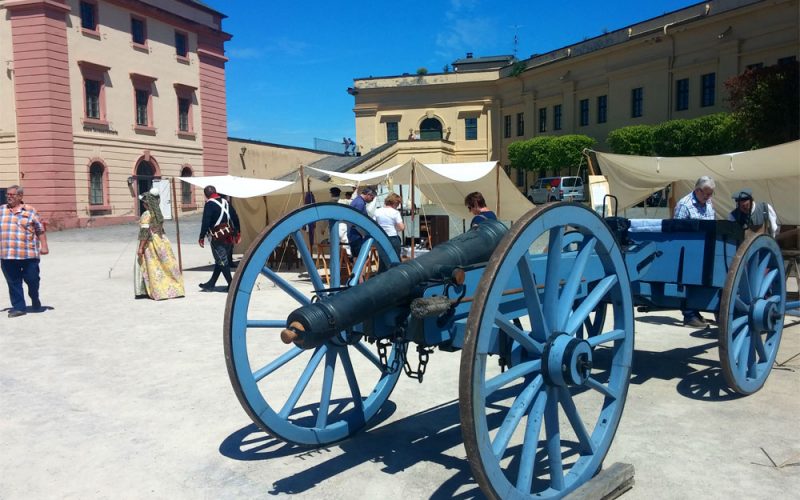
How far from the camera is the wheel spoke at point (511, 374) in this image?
2.48 meters

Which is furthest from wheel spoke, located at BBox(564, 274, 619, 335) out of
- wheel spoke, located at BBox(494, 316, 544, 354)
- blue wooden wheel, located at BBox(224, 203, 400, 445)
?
blue wooden wheel, located at BBox(224, 203, 400, 445)

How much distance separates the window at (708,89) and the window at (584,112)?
7722 millimetres

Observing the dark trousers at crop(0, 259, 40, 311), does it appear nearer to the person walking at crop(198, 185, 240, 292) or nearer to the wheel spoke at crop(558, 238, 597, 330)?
the person walking at crop(198, 185, 240, 292)

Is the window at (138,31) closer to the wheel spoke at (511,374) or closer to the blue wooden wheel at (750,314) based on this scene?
the blue wooden wheel at (750,314)

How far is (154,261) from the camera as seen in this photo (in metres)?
9.52

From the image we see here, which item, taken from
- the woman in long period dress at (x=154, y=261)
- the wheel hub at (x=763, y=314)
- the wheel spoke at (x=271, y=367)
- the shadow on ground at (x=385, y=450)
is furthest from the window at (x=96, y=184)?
the wheel hub at (x=763, y=314)

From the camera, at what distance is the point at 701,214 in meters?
6.48

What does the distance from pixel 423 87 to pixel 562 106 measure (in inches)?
449

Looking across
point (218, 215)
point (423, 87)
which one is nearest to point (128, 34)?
point (423, 87)

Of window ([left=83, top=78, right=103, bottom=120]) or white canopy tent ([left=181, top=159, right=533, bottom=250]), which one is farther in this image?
window ([left=83, top=78, right=103, bottom=120])

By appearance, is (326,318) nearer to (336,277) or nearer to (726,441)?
(336,277)

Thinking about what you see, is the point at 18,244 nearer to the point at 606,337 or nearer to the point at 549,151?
the point at 606,337

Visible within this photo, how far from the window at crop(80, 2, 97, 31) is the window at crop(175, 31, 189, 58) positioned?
4.76m

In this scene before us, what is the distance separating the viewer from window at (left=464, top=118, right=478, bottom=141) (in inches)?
1827
